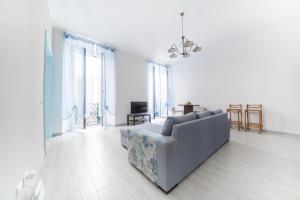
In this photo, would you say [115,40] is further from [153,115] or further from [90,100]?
[153,115]

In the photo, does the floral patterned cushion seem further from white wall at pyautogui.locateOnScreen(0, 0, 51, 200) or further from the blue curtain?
the blue curtain

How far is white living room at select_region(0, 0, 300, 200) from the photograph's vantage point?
4.59 ft

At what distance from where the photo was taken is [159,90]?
7.33 m

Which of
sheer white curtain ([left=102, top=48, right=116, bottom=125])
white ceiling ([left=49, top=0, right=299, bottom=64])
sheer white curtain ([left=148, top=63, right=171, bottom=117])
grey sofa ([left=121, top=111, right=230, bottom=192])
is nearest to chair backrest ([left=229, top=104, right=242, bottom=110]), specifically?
white ceiling ([left=49, top=0, right=299, bottom=64])

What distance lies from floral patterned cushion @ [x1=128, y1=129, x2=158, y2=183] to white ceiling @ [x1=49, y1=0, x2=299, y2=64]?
9.31 feet

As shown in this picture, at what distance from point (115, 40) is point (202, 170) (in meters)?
4.70

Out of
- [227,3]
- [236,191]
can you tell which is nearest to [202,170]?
[236,191]

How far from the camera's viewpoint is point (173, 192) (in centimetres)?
153

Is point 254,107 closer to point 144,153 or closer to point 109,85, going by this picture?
point 144,153

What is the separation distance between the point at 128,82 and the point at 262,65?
4.97m

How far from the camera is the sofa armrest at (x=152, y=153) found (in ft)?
5.02

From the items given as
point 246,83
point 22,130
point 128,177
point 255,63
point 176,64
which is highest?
point 176,64

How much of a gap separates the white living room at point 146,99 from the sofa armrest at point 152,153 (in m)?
0.02

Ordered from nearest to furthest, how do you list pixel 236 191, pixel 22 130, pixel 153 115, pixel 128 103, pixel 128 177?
pixel 22 130, pixel 236 191, pixel 128 177, pixel 128 103, pixel 153 115
